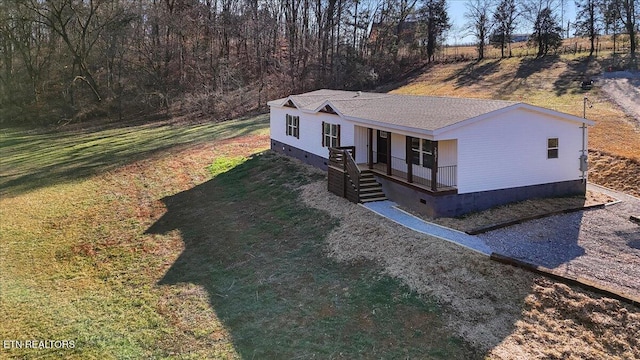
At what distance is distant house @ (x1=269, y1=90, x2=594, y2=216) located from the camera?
14.0m

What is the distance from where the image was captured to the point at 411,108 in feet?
59.3

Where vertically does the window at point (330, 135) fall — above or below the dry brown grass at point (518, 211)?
above

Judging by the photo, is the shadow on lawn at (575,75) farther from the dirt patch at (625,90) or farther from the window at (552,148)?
the window at (552,148)

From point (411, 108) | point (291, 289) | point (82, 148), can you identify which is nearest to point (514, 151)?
point (411, 108)

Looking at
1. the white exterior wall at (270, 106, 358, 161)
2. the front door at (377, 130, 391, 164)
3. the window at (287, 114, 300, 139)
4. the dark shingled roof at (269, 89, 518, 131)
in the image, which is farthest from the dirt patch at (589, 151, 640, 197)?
the window at (287, 114, 300, 139)

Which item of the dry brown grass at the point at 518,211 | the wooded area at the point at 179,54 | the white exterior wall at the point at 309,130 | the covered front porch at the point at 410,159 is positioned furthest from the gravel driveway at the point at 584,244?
the wooded area at the point at 179,54

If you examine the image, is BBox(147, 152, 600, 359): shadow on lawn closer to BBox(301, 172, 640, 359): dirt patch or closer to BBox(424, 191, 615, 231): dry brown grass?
BBox(301, 172, 640, 359): dirt patch

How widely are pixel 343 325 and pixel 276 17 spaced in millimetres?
44016

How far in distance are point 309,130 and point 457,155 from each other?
8650 mm

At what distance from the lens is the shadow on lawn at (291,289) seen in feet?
29.0

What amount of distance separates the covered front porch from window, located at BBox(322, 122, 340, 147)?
3.91 ft

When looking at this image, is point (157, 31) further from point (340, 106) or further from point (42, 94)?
point (340, 106)

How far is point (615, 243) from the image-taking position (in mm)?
12031

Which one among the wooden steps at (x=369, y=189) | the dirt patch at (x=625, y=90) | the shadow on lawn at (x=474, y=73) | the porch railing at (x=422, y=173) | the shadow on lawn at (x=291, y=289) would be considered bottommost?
the shadow on lawn at (x=291, y=289)
